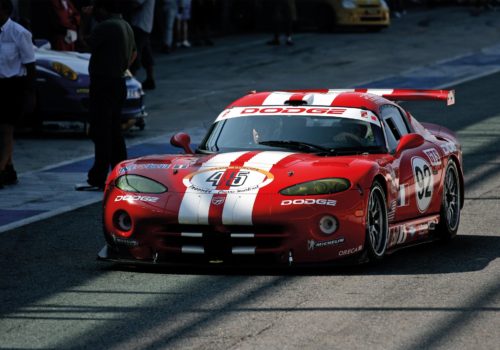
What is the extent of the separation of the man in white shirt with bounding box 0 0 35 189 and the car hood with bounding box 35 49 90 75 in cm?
425

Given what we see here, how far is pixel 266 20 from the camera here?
38250 millimetres

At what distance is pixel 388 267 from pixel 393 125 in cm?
167

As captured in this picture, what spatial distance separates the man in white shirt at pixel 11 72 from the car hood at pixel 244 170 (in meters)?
4.15

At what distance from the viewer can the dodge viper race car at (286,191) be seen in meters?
9.10

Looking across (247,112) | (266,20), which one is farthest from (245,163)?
(266,20)

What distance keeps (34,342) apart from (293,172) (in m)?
2.67

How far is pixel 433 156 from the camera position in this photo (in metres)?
10.7

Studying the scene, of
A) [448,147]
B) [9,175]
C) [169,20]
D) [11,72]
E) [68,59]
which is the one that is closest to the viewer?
[448,147]

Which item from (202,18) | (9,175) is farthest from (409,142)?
(202,18)

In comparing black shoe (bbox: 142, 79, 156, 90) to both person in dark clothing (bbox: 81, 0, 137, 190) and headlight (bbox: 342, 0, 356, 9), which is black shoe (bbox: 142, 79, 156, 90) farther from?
headlight (bbox: 342, 0, 356, 9)

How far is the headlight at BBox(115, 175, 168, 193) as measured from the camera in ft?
30.9

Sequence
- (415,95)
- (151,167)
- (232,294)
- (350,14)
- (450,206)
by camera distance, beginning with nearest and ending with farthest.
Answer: (232,294) < (151,167) < (450,206) < (415,95) < (350,14)

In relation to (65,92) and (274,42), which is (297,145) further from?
(274,42)

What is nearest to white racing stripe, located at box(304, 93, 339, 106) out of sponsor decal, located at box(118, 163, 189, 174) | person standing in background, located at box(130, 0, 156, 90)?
sponsor decal, located at box(118, 163, 189, 174)
